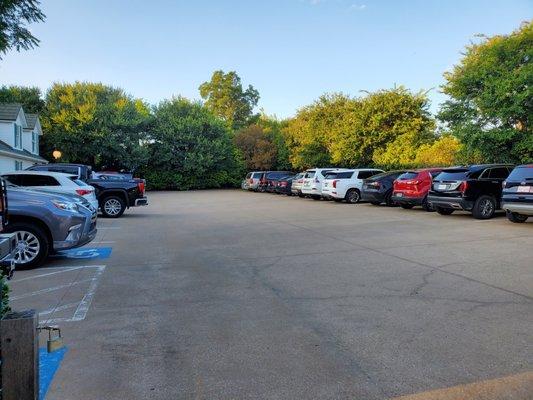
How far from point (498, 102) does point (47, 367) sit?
2173 cm

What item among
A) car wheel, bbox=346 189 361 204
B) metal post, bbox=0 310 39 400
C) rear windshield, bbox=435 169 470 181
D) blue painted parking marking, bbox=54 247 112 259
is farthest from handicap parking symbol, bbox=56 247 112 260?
car wheel, bbox=346 189 361 204

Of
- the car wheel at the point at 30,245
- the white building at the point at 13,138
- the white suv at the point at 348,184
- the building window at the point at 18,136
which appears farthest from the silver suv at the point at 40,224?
the building window at the point at 18,136

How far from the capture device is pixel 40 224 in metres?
8.38

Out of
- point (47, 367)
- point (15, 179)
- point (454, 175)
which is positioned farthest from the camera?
point (454, 175)

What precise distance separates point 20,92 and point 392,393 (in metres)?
51.2

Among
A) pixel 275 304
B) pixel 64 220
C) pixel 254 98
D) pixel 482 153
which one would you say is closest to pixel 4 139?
pixel 64 220

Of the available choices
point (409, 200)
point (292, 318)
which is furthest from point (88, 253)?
point (409, 200)

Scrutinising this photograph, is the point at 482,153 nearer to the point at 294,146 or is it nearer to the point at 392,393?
the point at 392,393

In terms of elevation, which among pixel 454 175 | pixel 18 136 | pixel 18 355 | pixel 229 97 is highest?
pixel 229 97

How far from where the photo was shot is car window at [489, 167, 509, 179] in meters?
15.6

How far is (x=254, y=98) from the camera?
93625 mm

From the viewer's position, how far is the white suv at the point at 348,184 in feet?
78.9

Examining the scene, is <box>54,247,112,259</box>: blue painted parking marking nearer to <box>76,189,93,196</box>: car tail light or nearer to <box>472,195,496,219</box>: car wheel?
<box>76,189,93,196</box>: car tail light

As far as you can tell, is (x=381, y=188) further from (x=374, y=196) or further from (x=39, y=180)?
(x=39, y=180)
